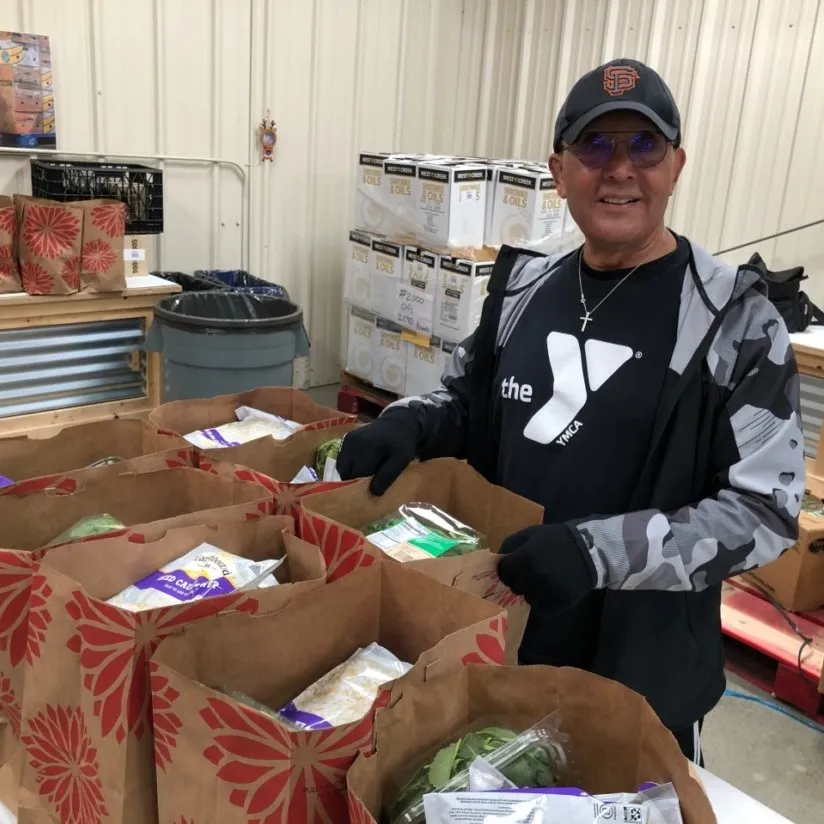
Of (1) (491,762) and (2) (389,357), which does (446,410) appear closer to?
(1) (491,762)

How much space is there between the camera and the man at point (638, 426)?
1044 mm

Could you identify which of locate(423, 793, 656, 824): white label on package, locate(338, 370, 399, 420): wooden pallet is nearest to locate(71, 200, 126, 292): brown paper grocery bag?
locate(338, 370, 399, 420): wooden pallet

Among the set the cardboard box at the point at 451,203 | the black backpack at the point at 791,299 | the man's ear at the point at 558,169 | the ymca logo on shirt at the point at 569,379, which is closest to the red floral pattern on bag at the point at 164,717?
the ymca logo on shirt at the point at 569,379

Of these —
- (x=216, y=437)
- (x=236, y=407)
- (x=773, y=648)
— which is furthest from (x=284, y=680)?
(x=773, y=648)

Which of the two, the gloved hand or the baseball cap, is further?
the baseball cap

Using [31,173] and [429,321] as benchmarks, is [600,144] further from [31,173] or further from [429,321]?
[31,173]

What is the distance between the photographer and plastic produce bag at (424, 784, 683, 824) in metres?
0.63

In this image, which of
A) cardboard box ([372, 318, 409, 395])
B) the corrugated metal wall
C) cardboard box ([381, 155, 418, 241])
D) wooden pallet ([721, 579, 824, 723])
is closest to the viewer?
wooden pallet ([721, 579, 824, 723])

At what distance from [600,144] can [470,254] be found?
7.79ft

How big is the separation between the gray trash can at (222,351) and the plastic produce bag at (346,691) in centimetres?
193

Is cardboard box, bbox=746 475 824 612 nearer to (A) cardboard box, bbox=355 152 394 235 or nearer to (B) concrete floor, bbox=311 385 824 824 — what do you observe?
(B) concrete floor, bbox=311 385 824 824

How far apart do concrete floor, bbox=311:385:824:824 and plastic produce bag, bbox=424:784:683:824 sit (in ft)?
5.70

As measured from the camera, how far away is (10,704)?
0.94 m

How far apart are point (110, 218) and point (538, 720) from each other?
9.32ft
